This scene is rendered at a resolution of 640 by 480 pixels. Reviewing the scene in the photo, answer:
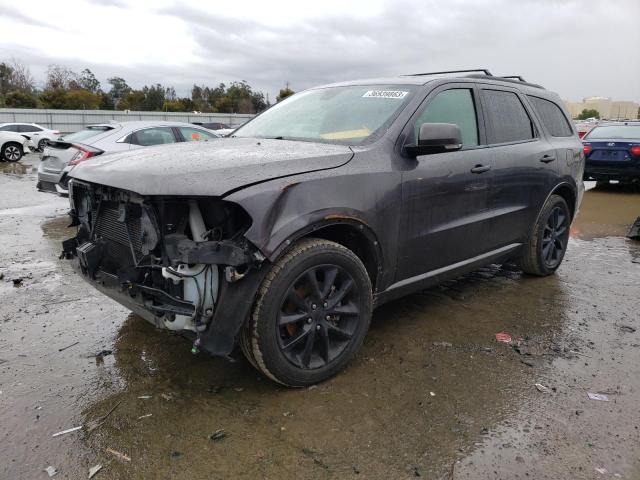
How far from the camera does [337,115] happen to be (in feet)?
12.3

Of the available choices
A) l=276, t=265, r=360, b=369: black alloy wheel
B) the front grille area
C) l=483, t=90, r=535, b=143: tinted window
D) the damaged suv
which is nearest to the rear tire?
the damaged suv

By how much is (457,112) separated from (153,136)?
6.15 metres

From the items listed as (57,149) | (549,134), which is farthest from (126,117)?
(549,134)

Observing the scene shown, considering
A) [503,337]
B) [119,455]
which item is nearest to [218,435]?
[119,455]

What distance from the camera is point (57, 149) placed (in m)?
8.64

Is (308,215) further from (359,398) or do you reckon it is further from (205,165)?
(359,398)

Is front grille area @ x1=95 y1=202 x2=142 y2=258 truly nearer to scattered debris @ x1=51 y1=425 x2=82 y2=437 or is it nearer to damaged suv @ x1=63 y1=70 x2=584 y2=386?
damaged suv @ x1=63 y1=70 x2=584 y2=386

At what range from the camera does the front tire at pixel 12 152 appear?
19203mm

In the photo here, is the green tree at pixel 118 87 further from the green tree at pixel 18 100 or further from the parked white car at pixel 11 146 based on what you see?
the parked white car at pixel 11 146

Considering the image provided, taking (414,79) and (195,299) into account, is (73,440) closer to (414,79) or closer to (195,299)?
(195,299)

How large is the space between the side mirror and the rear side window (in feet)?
6.73

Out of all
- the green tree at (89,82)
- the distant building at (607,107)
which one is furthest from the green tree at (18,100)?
the distant building at (607,107)

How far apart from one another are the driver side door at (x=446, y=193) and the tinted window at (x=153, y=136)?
18.8ft

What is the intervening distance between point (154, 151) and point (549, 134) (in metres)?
3.74
